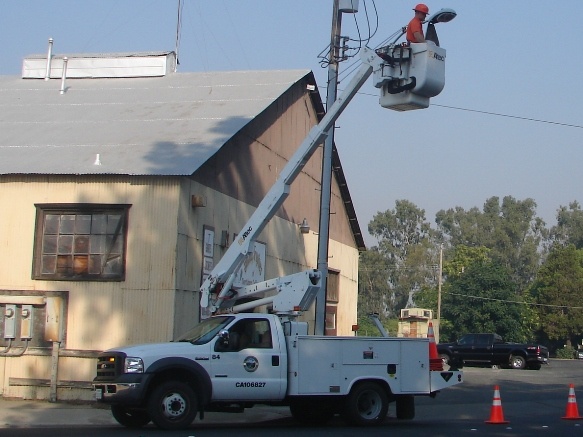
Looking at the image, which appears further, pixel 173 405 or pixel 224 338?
pixel 224 338

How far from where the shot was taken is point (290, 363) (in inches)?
583

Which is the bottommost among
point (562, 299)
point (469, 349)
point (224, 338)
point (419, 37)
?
point (469, 349)

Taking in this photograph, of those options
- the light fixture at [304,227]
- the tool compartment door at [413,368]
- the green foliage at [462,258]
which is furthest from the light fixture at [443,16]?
the green foliage at [462,258]

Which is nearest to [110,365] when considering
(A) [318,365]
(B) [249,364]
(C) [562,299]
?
(B) [249,364]

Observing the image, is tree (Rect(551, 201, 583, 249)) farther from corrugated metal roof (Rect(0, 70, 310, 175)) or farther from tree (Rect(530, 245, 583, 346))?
corrugated metal roof (Rect(0, 70, 310, 175))

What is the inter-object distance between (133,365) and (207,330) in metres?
1.49

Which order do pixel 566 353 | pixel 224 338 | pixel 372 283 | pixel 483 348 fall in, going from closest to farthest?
1. pixel 224 338
2. pixel 483 348
3. pixel 566 353
4. pixel 372 283

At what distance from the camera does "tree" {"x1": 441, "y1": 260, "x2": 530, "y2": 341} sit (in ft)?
224

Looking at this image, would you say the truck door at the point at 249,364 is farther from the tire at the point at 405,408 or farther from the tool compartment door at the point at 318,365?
the tire at the point at 405,408

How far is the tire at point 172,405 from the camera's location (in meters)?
13.8

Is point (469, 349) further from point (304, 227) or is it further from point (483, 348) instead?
point (304, 227)

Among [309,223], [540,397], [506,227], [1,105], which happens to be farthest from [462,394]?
[506,227]

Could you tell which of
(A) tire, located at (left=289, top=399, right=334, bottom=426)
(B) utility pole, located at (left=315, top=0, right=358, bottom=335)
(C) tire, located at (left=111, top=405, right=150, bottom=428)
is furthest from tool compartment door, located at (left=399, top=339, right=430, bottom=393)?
(C) tire, located at (left=111, top=405, right=150, bottom=428)

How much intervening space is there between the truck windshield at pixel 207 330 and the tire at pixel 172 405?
869 millimetres
